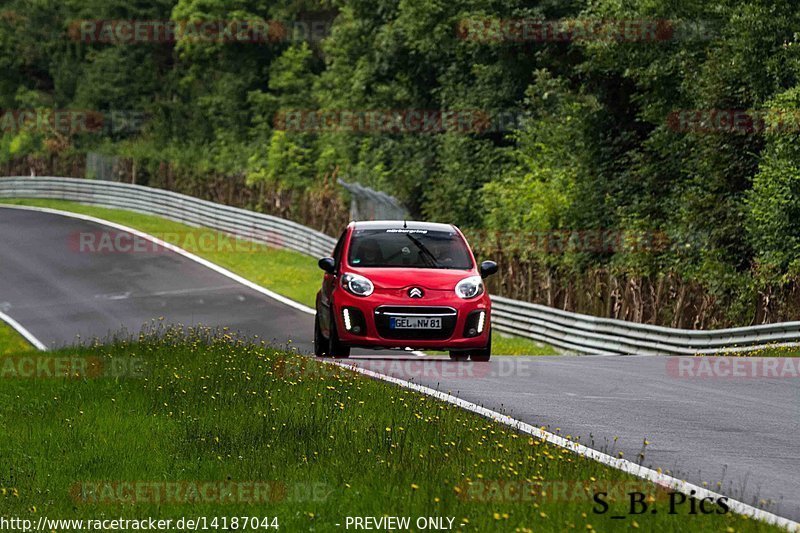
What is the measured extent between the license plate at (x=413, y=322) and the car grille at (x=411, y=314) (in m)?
0.04

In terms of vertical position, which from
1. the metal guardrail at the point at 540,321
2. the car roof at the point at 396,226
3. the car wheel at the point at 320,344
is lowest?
the metal guardrail at the point at 540,321

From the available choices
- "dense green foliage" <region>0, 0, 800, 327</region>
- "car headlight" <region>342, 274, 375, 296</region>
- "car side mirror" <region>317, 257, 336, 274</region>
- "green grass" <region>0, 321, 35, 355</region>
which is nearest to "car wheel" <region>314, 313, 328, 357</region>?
"car side mirror" <region>317, 257, 336, 274</region>

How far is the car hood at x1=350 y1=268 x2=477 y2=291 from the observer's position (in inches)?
636

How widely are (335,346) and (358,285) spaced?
87 cm

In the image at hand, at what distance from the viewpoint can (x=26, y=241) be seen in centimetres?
4466

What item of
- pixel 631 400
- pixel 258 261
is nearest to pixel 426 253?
pixel 631 400

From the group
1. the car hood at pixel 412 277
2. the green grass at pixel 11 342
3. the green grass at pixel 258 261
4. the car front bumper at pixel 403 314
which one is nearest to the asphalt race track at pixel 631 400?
the car front bumper at pixel 403 314

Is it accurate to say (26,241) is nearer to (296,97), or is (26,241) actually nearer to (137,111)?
(296,97)

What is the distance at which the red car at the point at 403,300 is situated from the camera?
16078 millimetres

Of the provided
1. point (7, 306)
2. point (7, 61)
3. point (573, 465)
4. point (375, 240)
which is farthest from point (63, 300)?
point (7, 61)

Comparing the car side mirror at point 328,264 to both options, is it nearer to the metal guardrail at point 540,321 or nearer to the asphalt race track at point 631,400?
the asphalt race track at point 631,400

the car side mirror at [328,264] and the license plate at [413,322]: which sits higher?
the car side mirror at [328,264]

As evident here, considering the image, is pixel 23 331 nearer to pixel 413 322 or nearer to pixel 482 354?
pixel 482 354

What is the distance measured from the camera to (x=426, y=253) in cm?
1711
